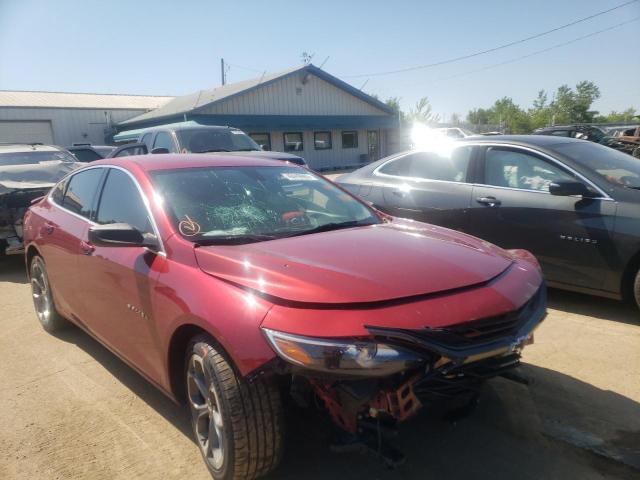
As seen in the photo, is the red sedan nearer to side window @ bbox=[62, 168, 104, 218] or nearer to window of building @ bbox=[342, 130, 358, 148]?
side window @ bbox=[62, 168, 104, 218]

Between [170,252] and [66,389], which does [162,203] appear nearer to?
[170,252]

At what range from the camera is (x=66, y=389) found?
135 inches

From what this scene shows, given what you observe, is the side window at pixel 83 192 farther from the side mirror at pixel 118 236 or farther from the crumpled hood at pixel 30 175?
the crumpled hood at pixel 30 175

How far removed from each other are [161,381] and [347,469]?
1096 mm

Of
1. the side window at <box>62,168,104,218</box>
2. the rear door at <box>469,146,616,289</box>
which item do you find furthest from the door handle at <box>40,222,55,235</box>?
the rear door at <box>469,146,616,289</box>

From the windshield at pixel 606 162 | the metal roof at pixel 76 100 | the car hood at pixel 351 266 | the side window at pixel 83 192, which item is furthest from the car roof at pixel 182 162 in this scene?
the metal roof at pixel 76 100

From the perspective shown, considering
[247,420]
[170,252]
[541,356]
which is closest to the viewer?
[247,420]

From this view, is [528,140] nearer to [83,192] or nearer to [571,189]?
[571,189]

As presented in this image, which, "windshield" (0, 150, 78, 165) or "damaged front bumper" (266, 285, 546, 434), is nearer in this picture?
"damaged front bumper" (266, 285, 546, 434)

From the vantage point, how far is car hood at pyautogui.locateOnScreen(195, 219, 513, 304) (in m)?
2.09

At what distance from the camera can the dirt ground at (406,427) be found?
2.45m

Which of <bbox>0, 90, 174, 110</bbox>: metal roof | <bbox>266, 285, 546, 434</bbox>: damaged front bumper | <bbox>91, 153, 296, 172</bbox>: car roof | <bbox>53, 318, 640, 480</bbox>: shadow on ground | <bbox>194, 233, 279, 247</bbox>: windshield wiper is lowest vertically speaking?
<bbox>53, 318, 640, 480</bbox>: shadow on ground

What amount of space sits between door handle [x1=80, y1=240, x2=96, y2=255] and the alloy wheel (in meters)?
1.36

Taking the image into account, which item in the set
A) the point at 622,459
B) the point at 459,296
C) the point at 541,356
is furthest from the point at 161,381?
the point at 541,356
